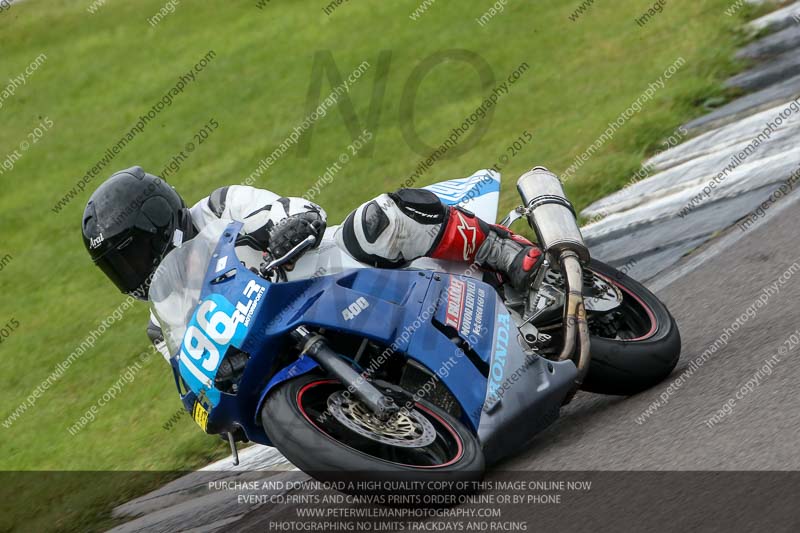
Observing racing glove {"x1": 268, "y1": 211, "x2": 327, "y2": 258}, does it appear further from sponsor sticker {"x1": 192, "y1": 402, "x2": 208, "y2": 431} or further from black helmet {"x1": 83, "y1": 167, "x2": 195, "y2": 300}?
sponsor sticker {"x1": 192, "y1": 402, "x2": 208, "y2": 431}

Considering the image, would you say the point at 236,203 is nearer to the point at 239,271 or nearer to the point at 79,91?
the point at 239,271

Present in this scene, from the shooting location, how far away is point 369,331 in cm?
435

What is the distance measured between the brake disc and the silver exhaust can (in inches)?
48.2

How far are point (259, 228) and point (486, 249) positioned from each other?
1202 mm

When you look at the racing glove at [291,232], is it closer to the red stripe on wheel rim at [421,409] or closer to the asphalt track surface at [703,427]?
the red stripe on wheel rim at [421,409]

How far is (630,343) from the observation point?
491 centimetres

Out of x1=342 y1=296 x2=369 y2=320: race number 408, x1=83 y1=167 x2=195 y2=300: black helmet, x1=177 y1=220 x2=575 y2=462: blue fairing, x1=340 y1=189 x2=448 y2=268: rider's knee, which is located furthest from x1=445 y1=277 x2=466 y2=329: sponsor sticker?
x1=83 y1=167 x2=195 y2=300: black helmet

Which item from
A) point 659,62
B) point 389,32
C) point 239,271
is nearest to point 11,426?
point 239,271

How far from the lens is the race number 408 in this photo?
4328 mm

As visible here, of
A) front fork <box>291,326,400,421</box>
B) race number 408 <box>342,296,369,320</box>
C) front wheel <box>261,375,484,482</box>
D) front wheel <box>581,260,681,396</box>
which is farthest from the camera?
front wheel <box>581,260,681,396</box>

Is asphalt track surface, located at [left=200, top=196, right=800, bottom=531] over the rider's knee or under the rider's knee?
under

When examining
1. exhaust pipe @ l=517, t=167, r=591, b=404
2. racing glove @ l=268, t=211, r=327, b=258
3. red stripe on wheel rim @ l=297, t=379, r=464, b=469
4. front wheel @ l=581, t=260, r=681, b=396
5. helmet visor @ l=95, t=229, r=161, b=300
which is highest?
helmet visor @ l=95, t=229, r=161, b=300

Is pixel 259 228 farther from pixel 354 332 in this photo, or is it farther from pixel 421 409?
pixel 421 409

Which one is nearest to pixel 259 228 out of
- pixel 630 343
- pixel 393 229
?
pixel 393 229
